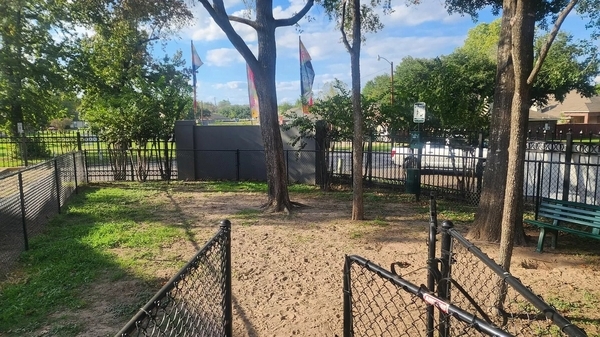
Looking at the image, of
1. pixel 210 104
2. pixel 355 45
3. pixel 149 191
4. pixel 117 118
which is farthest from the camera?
pixel 210 104

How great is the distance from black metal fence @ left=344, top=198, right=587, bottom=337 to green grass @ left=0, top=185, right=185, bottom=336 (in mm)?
2869

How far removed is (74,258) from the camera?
18.7 ft

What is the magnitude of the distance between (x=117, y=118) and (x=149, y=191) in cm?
339

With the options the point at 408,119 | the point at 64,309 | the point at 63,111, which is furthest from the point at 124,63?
the point at 64,309

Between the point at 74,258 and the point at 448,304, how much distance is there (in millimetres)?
5759

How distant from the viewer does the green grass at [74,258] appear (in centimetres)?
415

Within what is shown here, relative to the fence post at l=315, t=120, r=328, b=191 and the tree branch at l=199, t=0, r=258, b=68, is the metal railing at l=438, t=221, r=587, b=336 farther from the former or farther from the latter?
the fence post at l=315, t=120, r=328, b=191

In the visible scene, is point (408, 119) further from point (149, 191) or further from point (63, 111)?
point (63, 111)

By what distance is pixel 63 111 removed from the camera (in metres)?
26.5

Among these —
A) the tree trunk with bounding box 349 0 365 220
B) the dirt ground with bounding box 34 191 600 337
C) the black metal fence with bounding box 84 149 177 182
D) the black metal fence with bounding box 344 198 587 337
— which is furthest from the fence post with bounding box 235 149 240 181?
the black metal fence with bounding box 344 198 587 337

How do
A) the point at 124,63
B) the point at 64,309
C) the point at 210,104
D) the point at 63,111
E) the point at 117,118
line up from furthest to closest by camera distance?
the point at 210,104
the point at 63,111
the point at 124,63
the point at 117,118
the point at 64,309

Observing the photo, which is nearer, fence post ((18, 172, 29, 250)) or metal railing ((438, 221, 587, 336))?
metal railing ((438, 221, 587, 336))

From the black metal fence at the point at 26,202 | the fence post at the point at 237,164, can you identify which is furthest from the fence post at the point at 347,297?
the fence post at the point at 237,164

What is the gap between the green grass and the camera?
4.15m
